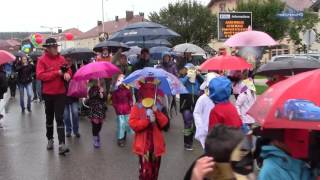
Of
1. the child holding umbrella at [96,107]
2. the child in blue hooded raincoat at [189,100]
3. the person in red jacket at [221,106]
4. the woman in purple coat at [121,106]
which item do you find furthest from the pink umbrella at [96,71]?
the person in red jacket at [221,106]

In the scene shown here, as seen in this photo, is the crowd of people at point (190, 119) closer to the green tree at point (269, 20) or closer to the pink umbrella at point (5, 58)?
the pink umbrella at point (5, 58)

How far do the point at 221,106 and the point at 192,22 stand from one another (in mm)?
49851

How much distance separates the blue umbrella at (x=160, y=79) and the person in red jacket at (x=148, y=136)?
36cm

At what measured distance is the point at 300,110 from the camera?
2.61 meters

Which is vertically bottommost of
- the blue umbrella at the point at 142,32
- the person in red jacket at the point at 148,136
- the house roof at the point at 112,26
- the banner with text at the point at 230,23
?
the person in red jacket at the point at 148,136

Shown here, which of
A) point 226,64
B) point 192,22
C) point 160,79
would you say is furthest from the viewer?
point 192,22

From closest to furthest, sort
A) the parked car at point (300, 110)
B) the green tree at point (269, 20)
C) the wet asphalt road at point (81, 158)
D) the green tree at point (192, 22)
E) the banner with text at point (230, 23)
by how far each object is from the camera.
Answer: the parked car at point (300, 110) < the wet asphalt road at point (81, 158) < the banner with text at point (230, 23) < the green tree at point (269, 20) < the green tree at point (192, 22)

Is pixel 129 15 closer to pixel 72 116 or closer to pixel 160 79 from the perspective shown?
pixel 72 116

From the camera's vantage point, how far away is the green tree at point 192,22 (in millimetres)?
54812

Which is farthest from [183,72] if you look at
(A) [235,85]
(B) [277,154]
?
(B) [277,154]

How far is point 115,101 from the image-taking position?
32.8 ft

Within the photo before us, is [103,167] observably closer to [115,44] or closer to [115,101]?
[115,101]

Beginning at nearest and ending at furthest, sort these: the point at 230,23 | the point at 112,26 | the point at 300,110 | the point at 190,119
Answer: the point at 300,110 < the point at 190,119 < the point at 230,23 < the point at 112,26

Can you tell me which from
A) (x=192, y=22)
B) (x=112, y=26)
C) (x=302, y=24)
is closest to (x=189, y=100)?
(x=302, y=24)
